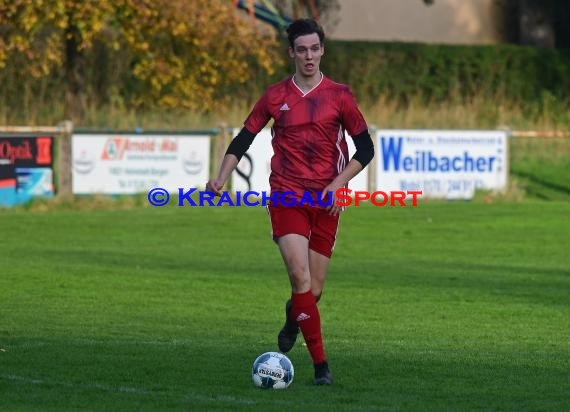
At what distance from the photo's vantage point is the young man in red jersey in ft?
31.9

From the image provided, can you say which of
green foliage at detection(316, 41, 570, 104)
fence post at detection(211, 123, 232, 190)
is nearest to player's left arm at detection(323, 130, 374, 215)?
fence post at detection(211, 123, 232, 190)

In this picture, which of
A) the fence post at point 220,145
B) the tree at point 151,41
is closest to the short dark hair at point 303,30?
the fence post at point 220,145

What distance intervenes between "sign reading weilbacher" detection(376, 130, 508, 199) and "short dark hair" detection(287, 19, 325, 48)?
19.2 metres

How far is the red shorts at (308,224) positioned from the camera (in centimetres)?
980

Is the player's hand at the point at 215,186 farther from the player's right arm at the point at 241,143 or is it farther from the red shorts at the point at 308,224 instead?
the red shorts at the point at 308,224

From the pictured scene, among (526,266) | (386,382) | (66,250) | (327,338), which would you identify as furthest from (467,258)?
(386,382)

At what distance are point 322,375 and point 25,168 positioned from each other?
59.8 ft

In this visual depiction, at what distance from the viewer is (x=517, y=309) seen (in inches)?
584

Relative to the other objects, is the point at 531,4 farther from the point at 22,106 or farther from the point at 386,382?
the point at 386,382

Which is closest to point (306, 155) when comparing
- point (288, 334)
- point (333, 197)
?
point (333, 197)

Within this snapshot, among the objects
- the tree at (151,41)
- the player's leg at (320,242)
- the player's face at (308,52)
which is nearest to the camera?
the player's face at (308,52)

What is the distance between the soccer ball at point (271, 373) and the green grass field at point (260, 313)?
0.11 metres

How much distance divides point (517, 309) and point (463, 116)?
21.5m

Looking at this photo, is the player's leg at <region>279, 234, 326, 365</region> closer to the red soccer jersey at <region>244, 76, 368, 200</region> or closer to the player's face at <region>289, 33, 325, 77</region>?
the red soccer jersey at <region>244, 76, 368, 200</region>
